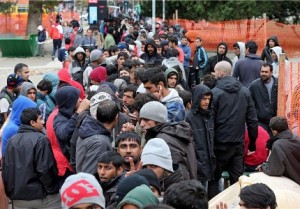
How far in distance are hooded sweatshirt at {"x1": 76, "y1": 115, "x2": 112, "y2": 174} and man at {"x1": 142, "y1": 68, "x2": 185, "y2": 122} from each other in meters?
1.33

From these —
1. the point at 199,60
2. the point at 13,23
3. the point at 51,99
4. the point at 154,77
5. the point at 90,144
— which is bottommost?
the point at 13,23

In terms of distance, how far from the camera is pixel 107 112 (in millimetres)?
6844

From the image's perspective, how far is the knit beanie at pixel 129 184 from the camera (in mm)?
4926

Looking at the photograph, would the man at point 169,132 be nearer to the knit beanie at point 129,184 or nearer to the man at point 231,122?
the knit beanie at point 129,184

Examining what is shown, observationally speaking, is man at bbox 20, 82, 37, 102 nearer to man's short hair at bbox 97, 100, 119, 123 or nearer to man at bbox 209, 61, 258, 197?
man at bbox 209, 61, 258, 197

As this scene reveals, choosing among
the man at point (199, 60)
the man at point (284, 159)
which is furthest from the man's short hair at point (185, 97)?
the man at point (199, 60)

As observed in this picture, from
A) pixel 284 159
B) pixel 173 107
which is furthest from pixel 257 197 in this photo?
pixel 173 107

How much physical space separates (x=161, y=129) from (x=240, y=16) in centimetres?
3734

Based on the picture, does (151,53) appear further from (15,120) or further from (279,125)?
(279,125)

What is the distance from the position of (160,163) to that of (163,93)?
2.54 m

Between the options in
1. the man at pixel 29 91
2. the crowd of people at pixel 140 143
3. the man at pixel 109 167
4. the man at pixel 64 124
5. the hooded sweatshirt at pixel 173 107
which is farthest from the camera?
the man at pixel 29 91

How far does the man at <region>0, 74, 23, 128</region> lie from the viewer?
34.8 feet

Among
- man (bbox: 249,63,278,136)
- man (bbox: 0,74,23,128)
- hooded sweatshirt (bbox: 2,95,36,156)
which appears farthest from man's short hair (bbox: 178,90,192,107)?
man (bbox: 0,74,23,128)

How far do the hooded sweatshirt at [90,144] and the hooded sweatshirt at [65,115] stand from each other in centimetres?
65
